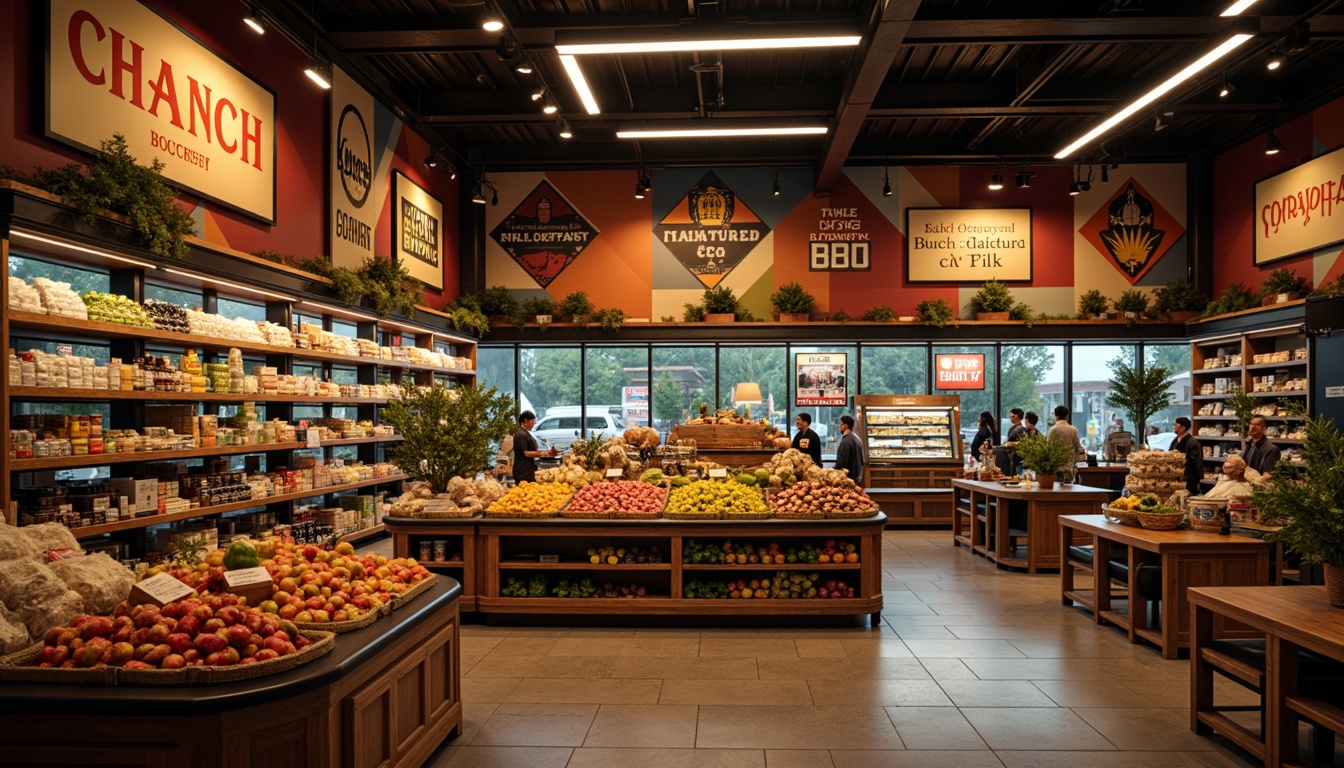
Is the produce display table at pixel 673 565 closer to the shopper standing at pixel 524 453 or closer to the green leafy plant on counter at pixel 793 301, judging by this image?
the shopper standing at pixel 524 453

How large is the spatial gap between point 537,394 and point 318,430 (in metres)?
5.97

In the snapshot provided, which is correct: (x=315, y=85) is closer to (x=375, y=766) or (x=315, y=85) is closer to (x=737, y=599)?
(x=737, y=599)

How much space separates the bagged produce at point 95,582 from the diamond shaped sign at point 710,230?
11272mm

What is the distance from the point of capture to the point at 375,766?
10.2 feet

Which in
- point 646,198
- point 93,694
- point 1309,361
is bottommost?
point 93,694

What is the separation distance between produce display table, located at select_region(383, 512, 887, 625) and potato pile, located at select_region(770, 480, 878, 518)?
0.23 ft

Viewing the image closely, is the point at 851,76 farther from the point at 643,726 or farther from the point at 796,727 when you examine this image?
the point at 643,726

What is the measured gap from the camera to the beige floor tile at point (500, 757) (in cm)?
367

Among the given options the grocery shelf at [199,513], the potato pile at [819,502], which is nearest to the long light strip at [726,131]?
the potato pile at [819,502]

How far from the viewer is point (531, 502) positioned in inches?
251

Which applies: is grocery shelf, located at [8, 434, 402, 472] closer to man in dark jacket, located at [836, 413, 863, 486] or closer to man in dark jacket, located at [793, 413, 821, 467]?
man in dark jacket, located at [793, 413, 821, 467]

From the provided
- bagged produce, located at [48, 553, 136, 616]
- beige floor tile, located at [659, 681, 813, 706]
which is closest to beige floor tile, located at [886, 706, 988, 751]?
beige floor tile, located at [659, 681, 813, 706]

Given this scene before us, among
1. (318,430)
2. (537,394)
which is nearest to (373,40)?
(318,430)

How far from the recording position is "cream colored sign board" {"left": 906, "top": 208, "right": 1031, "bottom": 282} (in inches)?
538
